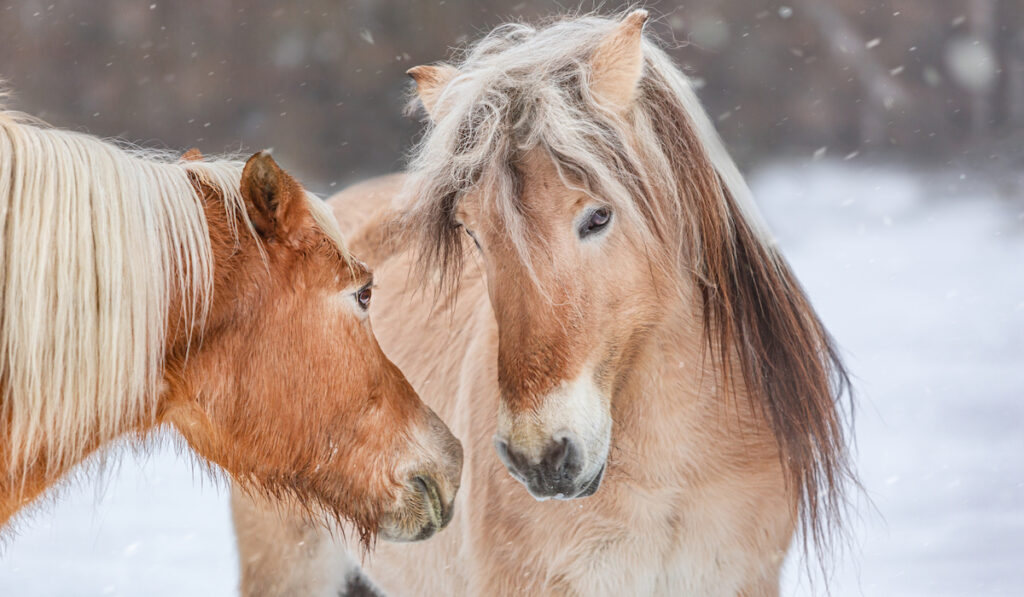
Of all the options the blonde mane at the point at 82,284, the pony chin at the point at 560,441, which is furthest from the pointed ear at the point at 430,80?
the pony chin at the point at 560,441

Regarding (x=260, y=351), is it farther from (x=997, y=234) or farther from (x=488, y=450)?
(x=997, y=234)

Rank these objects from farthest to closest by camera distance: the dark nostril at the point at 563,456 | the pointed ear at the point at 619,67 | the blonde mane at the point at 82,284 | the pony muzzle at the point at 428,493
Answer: the pointed ear at the point at 619,67
the pony muzzle at the point at 428,493
the dark nostril at the point at 563,456
the blonde mane at the point at 82,284

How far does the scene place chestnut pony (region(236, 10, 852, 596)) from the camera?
2033 millimetres

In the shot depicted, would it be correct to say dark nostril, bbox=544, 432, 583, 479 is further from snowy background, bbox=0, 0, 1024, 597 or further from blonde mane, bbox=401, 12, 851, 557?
snowy background, bbox=0, 0, 1024, 597

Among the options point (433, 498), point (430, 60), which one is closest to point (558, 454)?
point (433, 498)

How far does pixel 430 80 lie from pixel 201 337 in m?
0.98

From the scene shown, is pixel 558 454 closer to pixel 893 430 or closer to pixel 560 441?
pixel 560 441

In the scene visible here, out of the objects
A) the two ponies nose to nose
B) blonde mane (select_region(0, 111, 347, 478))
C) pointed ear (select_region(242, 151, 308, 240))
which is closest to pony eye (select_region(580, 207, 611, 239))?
the two ponies nose to nose

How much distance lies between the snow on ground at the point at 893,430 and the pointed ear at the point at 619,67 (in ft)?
4.54

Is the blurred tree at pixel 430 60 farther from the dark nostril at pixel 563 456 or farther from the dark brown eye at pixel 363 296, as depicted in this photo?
the dark nostril at pixel 563 456

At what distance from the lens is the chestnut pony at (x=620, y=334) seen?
2033 millimetres

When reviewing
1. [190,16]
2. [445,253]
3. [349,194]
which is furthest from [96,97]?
[445,253]

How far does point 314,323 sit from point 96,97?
7493 millimetres

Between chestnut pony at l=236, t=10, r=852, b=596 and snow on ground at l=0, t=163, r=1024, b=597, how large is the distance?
608 mm
